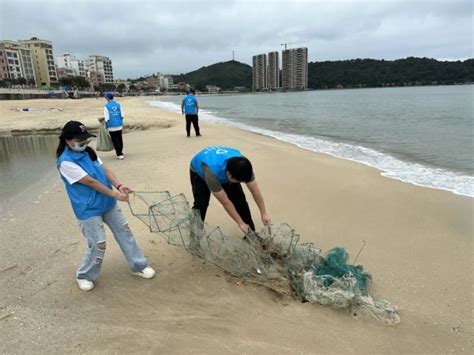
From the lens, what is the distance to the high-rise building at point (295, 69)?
15538 cm

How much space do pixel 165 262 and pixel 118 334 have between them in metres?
1.17

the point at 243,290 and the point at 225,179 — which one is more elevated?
the point at 225,179

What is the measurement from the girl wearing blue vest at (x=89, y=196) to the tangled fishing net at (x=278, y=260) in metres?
0.41

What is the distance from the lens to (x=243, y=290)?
11.0 ft

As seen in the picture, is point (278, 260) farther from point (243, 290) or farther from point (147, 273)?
point (147, 273)

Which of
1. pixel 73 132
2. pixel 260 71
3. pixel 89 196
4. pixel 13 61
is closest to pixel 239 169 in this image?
pixel 89 196

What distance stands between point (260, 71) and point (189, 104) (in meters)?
176

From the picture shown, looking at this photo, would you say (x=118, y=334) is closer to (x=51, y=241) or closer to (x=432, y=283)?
(x=51, y=241)

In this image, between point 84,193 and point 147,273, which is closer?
point 84,193

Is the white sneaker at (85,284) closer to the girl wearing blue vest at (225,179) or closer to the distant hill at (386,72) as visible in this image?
the girl wearing blue vest at (225,179)

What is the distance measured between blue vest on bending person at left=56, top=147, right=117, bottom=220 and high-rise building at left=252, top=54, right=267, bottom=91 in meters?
183

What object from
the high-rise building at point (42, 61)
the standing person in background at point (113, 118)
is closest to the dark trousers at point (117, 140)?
the standing person in background at point (113, 118)

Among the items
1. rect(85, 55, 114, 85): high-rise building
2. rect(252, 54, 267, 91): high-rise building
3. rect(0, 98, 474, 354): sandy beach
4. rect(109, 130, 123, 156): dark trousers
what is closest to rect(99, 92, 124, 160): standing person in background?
rect(109, 130, 123, 156): dark trousers

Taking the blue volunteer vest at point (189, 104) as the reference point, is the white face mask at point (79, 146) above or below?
above
